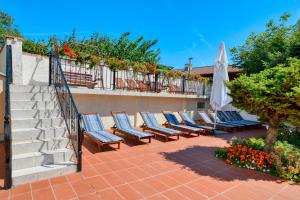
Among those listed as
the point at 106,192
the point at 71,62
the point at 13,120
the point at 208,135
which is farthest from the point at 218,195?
the point at 71,62

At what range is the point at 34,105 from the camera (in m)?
4.76

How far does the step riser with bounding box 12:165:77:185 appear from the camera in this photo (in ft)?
10.4

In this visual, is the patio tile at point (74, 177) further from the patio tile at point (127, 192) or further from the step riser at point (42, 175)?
the patio tile at point (127, 192)

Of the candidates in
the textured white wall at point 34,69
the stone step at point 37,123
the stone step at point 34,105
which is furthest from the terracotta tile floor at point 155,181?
the textured white wall at point 34,69

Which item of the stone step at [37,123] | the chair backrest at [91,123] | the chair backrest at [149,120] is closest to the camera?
the stone step at [37,123]

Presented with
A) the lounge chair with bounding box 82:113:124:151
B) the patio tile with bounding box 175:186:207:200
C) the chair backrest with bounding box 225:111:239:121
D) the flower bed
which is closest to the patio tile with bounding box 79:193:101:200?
the patio tile with bounding box 175:186:207:200

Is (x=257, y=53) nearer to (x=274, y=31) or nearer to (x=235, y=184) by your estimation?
(x=274, y=31)

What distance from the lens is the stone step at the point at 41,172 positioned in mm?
3205

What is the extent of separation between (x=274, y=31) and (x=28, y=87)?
38.9 ft

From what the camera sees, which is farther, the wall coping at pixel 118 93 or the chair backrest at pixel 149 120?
the chair backrest at pixel 149 120

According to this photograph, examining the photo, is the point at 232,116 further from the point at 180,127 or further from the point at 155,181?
the point at 155,181

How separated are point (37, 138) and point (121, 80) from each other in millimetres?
5552

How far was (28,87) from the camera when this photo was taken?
5.12 meters

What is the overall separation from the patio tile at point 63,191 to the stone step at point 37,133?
1.47 meters
